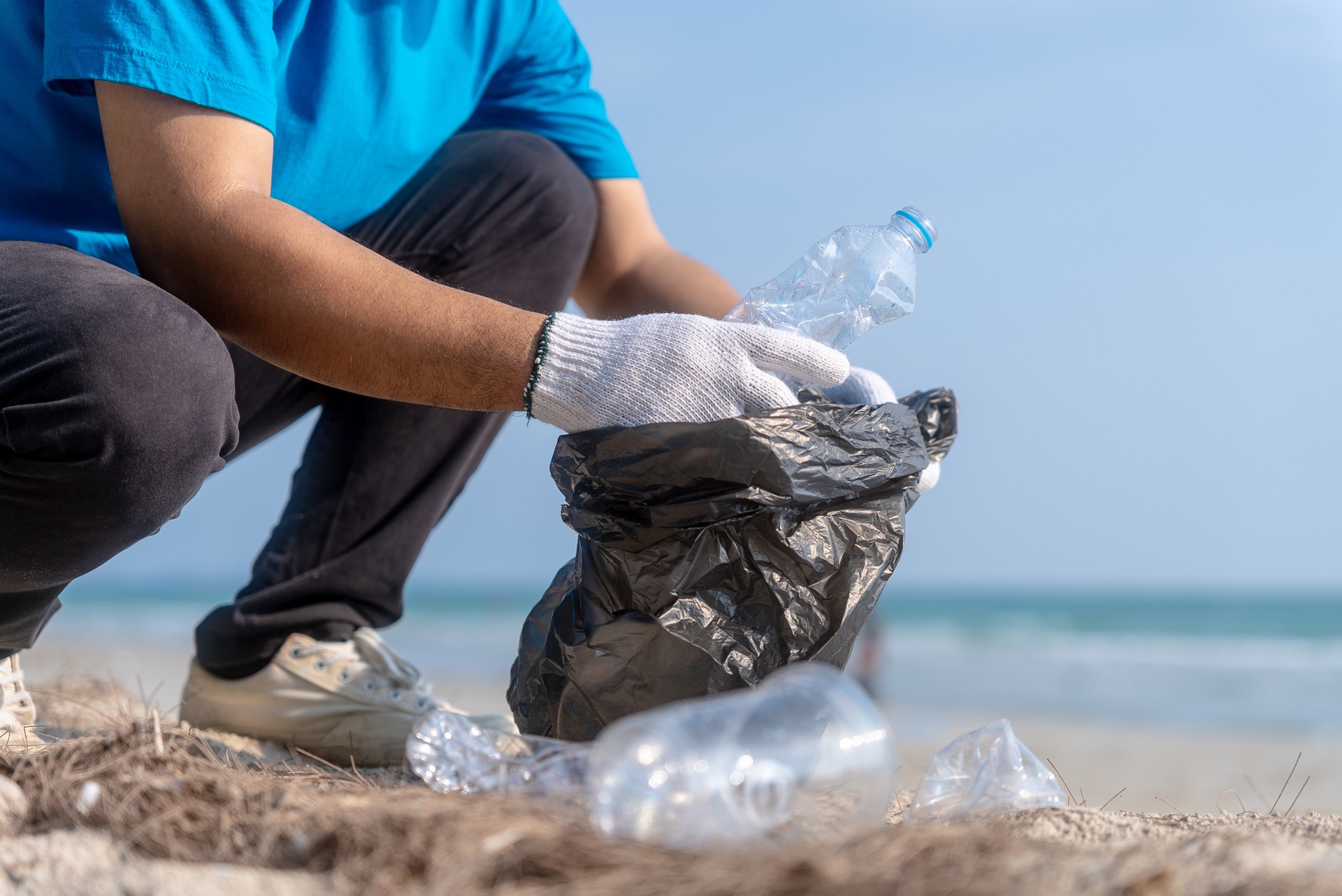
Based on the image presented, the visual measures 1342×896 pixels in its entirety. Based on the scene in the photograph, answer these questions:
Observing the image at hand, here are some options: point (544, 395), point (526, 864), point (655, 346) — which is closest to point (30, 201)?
point (544, 395)

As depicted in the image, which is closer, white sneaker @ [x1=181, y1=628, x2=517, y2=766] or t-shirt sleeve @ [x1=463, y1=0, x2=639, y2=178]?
white sneaker @ [x1=181, y1=628, x2=517, y2=766]

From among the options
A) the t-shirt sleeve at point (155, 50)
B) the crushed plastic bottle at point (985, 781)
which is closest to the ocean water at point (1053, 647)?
the crushed plastic bottle at point (985, 781)

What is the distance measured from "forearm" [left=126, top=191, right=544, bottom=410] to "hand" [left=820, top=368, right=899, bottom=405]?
1.97 feet

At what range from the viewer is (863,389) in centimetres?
168

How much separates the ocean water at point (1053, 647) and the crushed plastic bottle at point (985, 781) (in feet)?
19.0

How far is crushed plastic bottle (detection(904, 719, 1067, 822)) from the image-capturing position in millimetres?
1310

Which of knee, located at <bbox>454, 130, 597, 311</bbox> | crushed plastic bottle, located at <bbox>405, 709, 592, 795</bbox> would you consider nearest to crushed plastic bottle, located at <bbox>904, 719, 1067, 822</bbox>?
crushed plastic bottle, located at <bbox>405, 709, 592, 795</bbox>

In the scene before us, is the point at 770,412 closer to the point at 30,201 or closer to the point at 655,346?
the point at 655,346

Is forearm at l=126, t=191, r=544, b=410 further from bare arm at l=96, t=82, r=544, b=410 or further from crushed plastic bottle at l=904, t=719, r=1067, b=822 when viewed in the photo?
crushed plastic bottle at l=904, t=719, r=1067, b=822

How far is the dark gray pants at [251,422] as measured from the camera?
1.32m

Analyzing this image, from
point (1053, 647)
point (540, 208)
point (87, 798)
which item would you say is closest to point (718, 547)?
point (87, 798)

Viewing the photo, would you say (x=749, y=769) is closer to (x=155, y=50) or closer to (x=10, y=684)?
(x=155, y=50)

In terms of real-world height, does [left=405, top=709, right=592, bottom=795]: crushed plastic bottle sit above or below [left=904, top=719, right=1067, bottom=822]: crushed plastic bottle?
below

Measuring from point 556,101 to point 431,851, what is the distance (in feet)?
6.17
